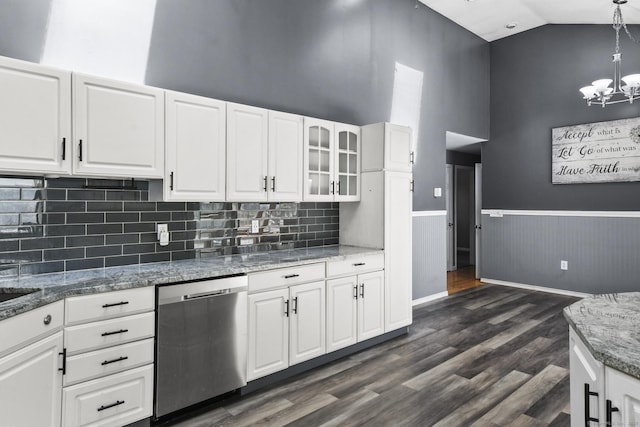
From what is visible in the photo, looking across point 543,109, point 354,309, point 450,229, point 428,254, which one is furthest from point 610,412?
point 450,229

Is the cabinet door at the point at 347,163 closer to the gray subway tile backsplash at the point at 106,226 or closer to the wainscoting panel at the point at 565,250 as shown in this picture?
the gray subway tile backsplash at the point at 106,226

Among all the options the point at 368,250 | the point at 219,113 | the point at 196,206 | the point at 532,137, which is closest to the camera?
the point at 219,113

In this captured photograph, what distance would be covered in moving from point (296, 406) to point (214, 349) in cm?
67

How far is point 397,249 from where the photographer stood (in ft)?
→ 12.8

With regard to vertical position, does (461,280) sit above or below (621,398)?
below

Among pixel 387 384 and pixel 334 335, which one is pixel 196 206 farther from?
pixel 387 384

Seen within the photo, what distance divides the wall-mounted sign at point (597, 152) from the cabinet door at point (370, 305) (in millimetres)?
3739

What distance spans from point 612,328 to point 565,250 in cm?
503

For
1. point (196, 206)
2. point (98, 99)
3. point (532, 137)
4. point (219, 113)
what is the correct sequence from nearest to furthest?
point (98, 99), point (219, 113), point (196, 206), point (532, 137)

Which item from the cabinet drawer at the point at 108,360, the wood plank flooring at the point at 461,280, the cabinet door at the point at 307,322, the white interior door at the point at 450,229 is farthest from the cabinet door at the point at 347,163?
the white interior door at the point at 450,229

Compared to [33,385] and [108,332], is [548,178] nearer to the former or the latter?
[108,332]

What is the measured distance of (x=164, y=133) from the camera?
103 inches

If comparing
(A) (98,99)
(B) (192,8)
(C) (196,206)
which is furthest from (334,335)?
(B) (192,8)

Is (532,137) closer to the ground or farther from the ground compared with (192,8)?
closer to the ground
